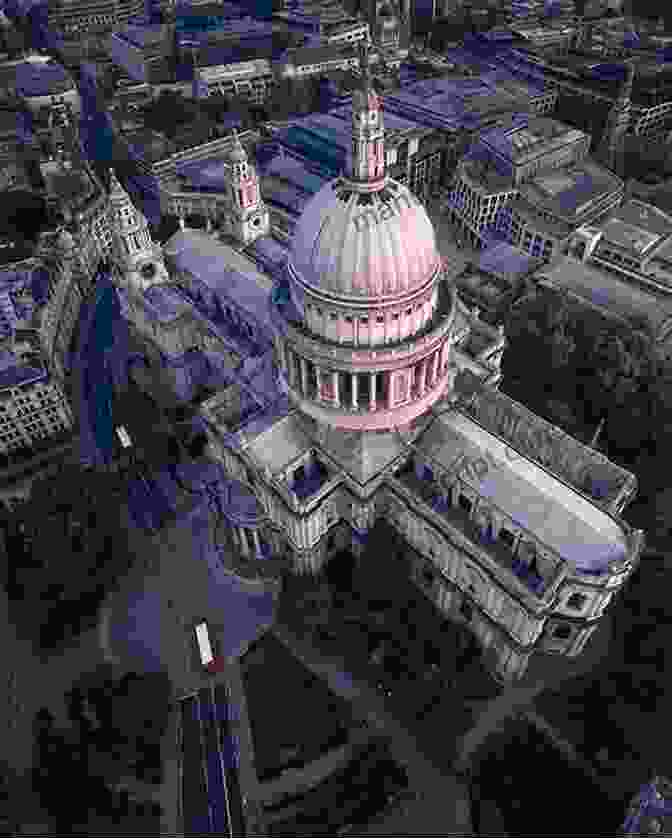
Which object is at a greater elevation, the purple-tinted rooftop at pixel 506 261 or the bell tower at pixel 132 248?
the bell tower at pixel 132 248

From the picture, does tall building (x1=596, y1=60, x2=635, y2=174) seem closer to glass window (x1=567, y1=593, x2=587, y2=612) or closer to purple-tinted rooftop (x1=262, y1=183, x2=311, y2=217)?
purple-tinted rooftop (x1=262, y1=183, x2=311, y2=217)

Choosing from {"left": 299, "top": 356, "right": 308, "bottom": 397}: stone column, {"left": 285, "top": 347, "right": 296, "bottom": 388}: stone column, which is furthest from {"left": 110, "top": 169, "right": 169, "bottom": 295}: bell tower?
{"left": 299, "top": 356, "right": 308, "bottom": 397}: stone column

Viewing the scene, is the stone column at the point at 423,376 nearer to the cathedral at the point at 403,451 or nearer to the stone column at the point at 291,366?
the cathedral at the point at 403,451

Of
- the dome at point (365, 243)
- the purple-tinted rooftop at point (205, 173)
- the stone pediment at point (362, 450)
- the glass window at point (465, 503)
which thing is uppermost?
the dome at point (365, 243)

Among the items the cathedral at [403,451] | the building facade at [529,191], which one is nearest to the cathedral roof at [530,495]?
the cathedral at [403,451]

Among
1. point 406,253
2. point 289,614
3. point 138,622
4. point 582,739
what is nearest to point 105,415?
point 138,622
